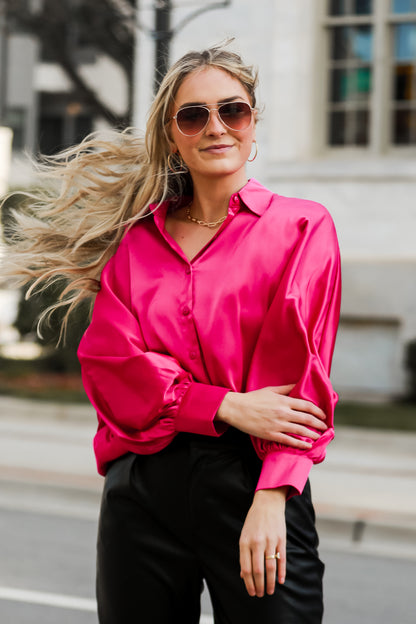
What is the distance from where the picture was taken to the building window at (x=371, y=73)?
1124cm

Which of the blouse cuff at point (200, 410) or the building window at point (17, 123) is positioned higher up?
the building window at point (17, 123)

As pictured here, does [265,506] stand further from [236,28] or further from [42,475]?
[236,28]

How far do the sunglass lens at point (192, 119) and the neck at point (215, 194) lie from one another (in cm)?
12

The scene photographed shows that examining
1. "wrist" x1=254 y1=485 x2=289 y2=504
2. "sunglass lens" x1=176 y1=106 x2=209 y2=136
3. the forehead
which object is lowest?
"wrist" x1=254 y1=485 x2=289 y2=504

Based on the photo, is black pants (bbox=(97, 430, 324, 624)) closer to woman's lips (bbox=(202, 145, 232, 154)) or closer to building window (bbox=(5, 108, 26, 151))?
woman's lips (bbox=(202, 145, 232, 154))

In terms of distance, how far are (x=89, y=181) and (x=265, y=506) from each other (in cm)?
98

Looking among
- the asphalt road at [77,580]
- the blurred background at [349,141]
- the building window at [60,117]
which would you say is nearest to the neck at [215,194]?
the asphalt road at [77,580]

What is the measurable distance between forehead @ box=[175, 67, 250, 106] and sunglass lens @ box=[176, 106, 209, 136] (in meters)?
0.02

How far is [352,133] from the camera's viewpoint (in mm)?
11477

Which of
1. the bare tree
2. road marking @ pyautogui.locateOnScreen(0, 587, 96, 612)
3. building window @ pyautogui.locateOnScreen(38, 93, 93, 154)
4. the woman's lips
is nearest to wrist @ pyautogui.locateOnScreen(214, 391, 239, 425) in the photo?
the woman's lips

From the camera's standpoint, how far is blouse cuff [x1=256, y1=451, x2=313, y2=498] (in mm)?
1750

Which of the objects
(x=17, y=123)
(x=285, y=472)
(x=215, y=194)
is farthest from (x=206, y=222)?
(x=17, y=123)

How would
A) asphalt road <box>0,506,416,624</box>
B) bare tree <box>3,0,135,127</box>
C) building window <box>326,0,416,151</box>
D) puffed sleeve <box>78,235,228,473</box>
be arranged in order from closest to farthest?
1. puffed sleeve <box>78,235,228,473</box>
2. asphalt road <box>0,506,416,624</box>
3. building window <box>326,0,416,151</box>
4. bare tree <box>3,0,135,127</box>

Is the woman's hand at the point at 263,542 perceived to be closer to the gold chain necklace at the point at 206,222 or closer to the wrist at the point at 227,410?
the wrist at the point at 227,410
